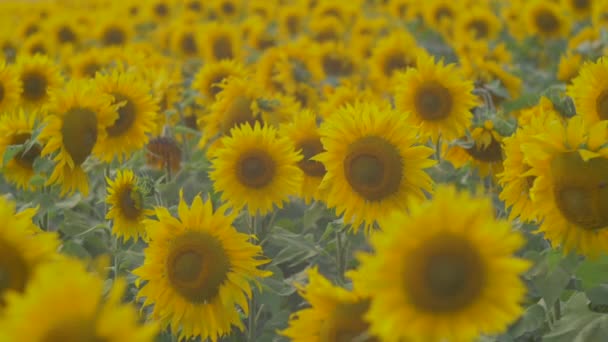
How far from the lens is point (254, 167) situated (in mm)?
3170

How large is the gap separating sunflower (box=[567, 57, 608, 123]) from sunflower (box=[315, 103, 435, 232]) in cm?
60

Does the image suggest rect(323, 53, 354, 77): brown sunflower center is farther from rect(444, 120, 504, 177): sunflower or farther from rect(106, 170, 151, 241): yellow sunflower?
rect(106, 170, 151, 241): yellow sunflower

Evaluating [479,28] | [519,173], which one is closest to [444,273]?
[519,173]

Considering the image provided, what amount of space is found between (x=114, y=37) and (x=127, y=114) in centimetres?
401

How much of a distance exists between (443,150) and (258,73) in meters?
2.05

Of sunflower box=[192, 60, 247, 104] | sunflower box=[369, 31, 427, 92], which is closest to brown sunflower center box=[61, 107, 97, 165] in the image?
sunflower box=[192, 60, 247, 104]

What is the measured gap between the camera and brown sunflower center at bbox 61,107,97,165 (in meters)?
3.37

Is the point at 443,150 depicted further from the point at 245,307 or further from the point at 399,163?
the point at 245,307

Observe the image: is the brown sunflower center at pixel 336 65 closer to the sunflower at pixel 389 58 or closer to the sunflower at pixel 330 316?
the sunflower at pixel 389 58

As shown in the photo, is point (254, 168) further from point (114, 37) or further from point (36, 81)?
point (114, 37)

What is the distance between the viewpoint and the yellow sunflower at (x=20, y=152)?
11.8ft

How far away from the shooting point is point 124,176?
3.06m

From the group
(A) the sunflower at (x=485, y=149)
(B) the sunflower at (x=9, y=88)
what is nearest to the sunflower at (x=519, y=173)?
(A) the sunflower at (x=485, y=149)

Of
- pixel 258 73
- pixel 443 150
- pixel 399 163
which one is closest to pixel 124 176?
pixel 399 163
